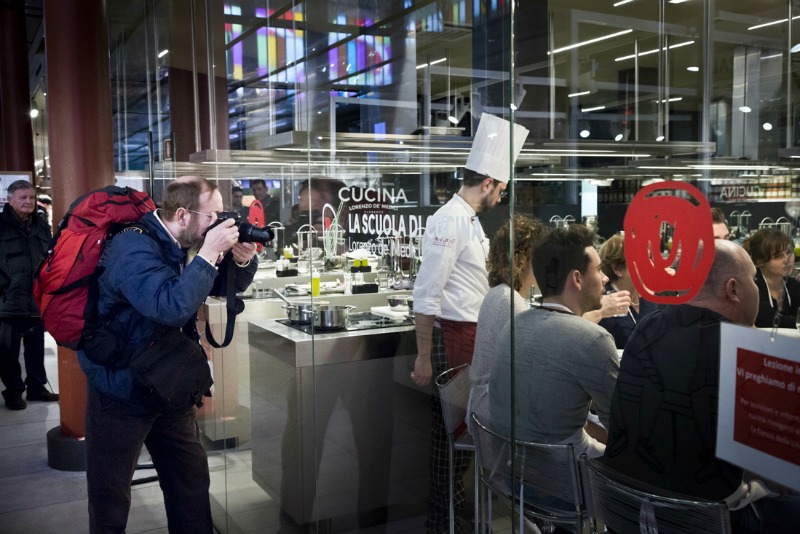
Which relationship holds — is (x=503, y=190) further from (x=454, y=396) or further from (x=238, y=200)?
(x=238, y=200)

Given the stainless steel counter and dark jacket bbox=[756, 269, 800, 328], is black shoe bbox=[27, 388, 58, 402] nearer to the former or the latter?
the stainless steel counter

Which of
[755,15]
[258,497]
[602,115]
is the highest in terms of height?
[755,15]

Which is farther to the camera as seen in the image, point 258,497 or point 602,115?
point 258,497

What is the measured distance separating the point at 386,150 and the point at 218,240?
626mm

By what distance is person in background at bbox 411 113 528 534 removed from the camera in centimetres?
178

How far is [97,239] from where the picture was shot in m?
2.56

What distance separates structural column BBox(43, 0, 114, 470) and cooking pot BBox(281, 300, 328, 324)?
1.93 metres

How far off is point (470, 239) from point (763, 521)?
0.98m

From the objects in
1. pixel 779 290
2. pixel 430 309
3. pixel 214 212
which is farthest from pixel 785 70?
pixel 214 212

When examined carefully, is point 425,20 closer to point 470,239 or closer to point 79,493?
point 470,239

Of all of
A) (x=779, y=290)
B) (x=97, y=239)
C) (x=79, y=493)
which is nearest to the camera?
(x=779, y=290)

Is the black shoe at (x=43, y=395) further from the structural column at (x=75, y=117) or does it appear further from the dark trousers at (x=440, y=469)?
the dark trousers at (x=440, y=469)

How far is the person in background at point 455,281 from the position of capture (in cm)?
178

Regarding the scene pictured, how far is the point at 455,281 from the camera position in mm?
2035
